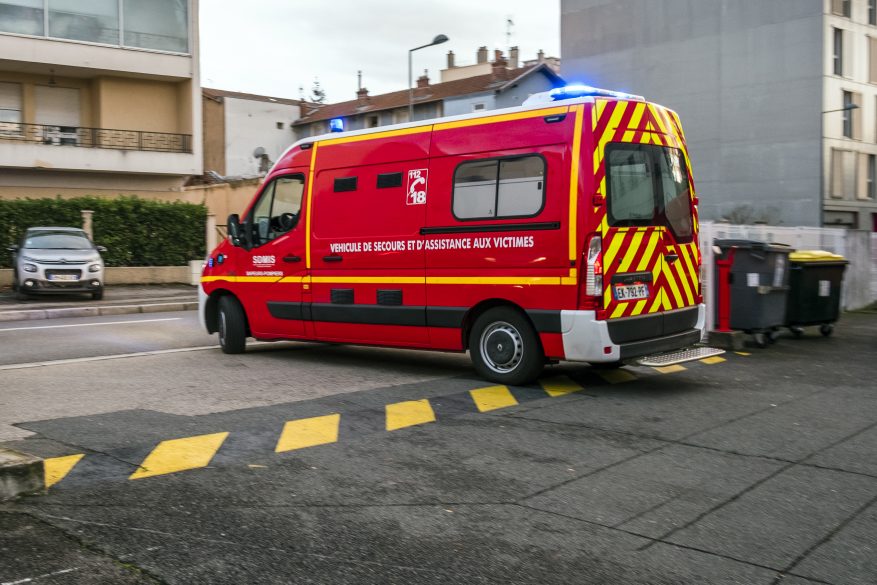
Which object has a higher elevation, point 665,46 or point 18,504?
point 665,46

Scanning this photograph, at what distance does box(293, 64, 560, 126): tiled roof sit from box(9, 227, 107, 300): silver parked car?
3497cm

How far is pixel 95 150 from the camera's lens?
90.0ft

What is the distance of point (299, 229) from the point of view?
9.90 meters

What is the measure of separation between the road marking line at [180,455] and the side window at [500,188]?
11.3 ft

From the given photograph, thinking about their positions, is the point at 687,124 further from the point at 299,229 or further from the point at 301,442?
the point at 301,442

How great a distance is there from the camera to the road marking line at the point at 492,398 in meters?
7.24

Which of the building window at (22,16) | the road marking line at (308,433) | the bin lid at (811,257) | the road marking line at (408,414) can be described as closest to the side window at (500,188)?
the road marking line at (408,414)

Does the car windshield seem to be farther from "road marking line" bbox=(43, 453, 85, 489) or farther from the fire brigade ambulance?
"road marking line" bbox=(43, 453, 85, 489)

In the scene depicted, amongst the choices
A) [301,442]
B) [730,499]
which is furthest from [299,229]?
[730,499]

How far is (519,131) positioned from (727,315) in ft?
17.1

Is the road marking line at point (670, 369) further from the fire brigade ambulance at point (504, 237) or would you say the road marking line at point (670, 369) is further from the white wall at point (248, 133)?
the white wall at point (248, 133)

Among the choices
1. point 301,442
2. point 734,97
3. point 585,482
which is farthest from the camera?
point 734,97

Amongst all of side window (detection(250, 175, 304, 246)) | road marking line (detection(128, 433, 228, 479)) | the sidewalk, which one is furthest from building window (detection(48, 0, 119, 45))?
road marking line (detection(128, 433, 228, 479))

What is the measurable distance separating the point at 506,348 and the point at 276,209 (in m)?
3.63
